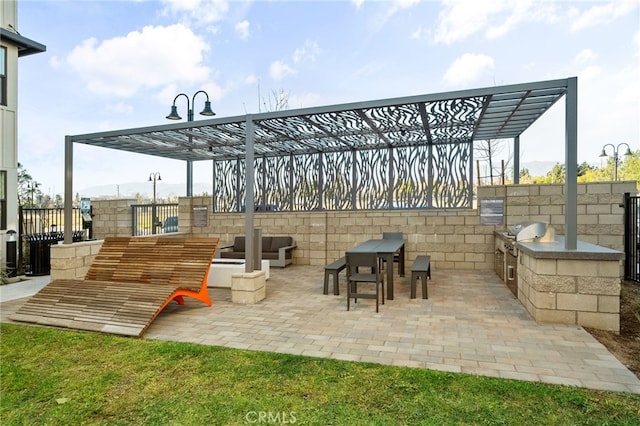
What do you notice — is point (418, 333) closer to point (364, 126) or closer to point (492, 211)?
point (364, 126)

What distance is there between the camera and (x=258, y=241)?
23.9 feet

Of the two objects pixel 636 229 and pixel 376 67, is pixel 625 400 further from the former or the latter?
pixel 376 67

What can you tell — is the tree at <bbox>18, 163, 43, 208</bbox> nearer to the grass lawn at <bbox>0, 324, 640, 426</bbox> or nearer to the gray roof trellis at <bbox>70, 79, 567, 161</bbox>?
the gray roof trellis at <bbox>70, 79, 567, 161</bbox>

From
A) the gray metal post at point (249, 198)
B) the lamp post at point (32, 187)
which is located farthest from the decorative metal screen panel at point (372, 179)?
the lamp post at point (32, 187)

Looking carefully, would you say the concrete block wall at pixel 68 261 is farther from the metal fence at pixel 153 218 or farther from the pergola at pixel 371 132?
the metal fence at pixel 153 218

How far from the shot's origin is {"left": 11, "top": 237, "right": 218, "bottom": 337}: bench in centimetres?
443

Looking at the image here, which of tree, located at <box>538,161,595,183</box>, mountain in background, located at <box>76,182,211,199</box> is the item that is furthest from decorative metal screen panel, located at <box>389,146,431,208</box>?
tree, located at <box>538,161,595,183</box>

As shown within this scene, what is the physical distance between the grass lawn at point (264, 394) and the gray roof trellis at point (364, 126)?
362 cm

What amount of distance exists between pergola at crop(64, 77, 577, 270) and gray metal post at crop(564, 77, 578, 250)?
10 mm

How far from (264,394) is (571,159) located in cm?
439

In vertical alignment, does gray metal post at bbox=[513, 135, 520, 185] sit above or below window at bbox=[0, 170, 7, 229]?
above

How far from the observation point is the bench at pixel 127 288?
A: 4.43 meters

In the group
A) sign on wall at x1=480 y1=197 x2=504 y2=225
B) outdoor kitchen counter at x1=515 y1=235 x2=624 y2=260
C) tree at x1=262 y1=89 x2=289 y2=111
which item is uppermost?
tree at x1=262 y1=89 x2=289 y2=111

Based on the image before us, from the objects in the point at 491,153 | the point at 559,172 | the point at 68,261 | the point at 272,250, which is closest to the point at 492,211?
the point at 272,250
